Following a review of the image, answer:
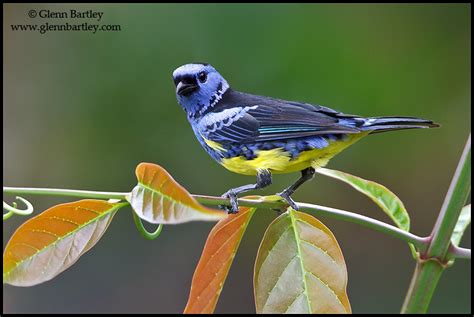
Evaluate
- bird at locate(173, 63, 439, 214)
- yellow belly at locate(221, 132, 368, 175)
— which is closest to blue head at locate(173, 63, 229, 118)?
bird at locate(173, 63, 439, 214)

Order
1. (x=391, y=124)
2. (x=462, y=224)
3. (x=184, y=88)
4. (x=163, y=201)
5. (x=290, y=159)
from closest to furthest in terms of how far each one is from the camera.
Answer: (x=163, y=201) → (x=462, y=224) → (x=391, y=124) → (x=290, y=159) → (x=184, y=88)

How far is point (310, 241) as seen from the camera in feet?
4.69

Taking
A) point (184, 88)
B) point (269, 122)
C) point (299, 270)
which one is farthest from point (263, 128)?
point (299, 270)

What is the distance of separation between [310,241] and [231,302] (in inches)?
148

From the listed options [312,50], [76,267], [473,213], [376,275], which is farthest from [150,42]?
[473,213]

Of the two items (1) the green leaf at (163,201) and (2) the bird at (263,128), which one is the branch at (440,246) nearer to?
(1) the green leaf at (163,201)

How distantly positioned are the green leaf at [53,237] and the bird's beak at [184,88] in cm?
117

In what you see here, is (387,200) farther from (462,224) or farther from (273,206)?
(273,206)

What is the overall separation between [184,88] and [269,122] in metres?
0.35

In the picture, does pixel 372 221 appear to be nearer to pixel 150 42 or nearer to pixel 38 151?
pixel 150 42

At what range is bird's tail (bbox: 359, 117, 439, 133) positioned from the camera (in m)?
1.94

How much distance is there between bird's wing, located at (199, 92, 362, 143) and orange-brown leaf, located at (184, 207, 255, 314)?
0.85 meters

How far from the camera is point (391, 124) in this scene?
6.79 ft

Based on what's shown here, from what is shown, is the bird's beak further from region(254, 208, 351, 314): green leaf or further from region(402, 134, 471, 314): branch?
region(402, 134, 471, 314): branch
